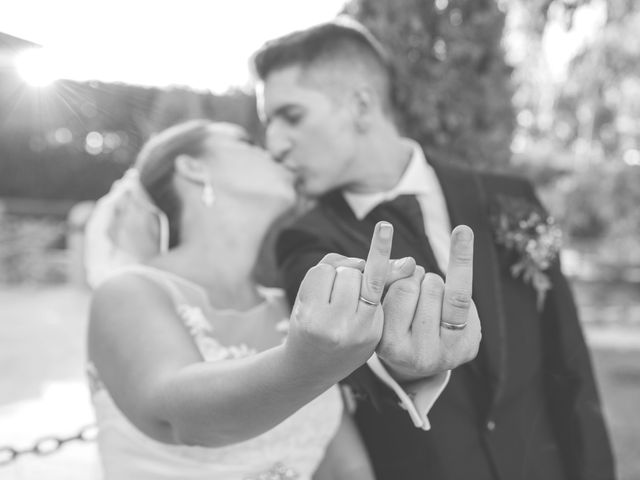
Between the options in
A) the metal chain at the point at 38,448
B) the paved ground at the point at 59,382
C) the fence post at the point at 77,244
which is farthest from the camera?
the fence post at the point at 77,244

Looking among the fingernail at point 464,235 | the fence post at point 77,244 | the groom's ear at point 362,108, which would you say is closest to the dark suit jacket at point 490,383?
the groom's ear at point 362,108

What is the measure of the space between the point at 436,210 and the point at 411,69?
4.63 ft

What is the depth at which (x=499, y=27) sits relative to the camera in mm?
3639

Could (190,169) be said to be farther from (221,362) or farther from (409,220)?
(221,362)

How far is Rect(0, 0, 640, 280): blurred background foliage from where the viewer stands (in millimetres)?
3498

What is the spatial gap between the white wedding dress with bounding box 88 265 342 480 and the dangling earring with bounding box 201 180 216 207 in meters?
0.34

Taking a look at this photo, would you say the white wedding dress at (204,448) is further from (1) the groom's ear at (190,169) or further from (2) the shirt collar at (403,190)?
(2) the shirt collar at (403,190)

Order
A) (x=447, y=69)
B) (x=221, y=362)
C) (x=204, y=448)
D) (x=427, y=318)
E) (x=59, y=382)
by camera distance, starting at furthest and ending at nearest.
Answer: (x=59, y=382), (x=447, y=69), (x=204, y=448), (x=221, y=362), (x=427, y=318)

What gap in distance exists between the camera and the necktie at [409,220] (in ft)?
6.94

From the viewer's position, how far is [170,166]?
242cm

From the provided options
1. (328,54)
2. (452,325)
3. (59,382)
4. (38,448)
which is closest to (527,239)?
(328,54)

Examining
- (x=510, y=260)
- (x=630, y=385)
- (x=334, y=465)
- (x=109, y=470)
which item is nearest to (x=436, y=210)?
(x=510, y=260)

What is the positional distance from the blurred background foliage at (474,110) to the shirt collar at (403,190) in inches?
9.9

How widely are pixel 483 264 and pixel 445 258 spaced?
0.14 metres
